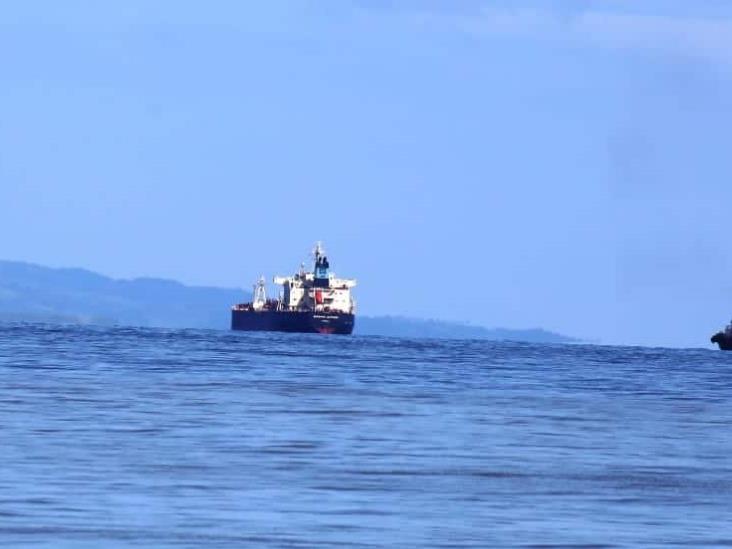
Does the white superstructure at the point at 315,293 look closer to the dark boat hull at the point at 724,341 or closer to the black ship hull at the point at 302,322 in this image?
the black ship hull at the point at 302,322

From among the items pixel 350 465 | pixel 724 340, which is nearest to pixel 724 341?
pixel 724 340

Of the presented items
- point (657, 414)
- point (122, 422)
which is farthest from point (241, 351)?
point (122, 422)

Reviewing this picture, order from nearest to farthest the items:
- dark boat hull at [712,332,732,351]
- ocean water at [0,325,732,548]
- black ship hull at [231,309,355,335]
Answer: ocean water at [0,325,732,548] → dark boat hull at [712,332,732,351] → black ship hull at [231,309,355,335]

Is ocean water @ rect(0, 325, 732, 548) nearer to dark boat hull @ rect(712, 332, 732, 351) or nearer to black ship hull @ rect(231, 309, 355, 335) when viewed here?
dark boat hull @ rect(712, 332, 732, 351)

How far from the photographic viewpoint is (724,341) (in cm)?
15525

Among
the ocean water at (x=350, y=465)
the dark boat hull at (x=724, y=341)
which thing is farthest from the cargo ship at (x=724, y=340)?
the ocean water at (x=350, y=465)

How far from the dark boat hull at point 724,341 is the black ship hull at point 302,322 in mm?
37830

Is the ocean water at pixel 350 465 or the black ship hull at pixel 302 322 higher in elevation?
the black ship hull at pixel 302 322

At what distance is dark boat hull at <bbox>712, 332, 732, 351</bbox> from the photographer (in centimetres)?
15438

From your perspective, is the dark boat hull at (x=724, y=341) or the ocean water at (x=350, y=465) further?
the dark boat hull at (x=724, y=341)

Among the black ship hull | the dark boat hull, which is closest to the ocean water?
the dark boat hull

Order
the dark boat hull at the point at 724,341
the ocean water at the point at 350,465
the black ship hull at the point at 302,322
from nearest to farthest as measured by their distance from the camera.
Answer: the ocean water at the point at 350,465, the dark boat hull at the point at 724,341, the black ship hull at the point at 302,322

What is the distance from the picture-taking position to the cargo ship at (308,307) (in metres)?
181

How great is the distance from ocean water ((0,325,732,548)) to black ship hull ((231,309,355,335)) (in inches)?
5023
